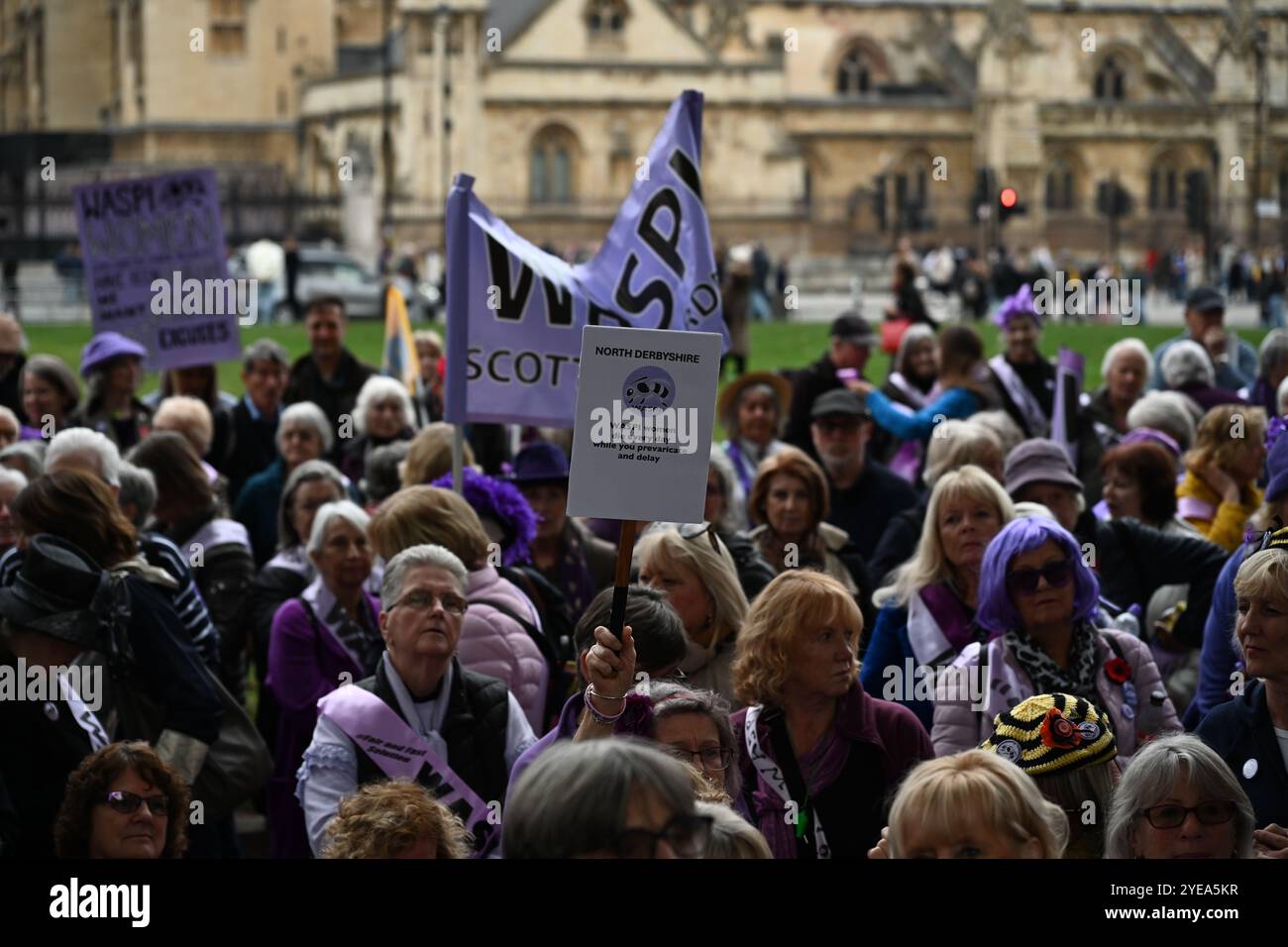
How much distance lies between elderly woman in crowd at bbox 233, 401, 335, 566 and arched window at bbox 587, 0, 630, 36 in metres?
58.3

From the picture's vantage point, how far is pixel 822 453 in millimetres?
9344

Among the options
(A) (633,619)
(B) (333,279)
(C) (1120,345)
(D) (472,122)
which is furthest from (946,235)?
(A) (633,619)

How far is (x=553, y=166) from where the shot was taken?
6638cm

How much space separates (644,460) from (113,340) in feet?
20.5

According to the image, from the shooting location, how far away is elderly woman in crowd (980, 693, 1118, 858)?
5105 millimetres

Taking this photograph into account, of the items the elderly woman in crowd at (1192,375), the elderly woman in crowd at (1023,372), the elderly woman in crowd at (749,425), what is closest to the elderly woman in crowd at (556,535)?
the elderly woman in crowd at (749,425)

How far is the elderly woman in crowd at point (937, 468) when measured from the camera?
27.6 feet

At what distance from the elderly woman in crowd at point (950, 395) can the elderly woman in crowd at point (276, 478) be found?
106 inches

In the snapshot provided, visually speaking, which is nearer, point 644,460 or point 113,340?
point 644,460

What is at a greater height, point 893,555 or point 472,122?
point 472,122

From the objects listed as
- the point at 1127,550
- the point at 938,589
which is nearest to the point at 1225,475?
the point at 1127,550

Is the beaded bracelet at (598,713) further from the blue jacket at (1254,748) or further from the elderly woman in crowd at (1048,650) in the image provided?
the blue jacket at (1254,748)

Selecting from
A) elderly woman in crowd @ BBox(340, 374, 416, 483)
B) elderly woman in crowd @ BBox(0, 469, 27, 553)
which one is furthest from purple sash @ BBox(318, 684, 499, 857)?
elderly woman in crowd @ BBox(340, 374, 416, 483)
